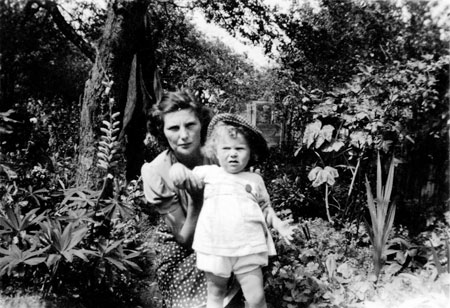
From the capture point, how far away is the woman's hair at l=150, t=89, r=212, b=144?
1906 millimetres

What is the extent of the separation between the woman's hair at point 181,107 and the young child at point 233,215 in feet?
0.62

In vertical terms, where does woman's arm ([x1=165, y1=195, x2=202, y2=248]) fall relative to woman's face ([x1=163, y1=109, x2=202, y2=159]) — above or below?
below

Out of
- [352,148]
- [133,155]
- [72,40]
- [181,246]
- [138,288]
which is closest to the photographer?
[181,246]

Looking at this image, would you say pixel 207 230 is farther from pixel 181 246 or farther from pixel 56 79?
pixel 56 79

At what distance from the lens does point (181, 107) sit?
1903 mm

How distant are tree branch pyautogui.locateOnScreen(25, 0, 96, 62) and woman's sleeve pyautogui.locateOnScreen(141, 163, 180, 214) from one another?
6.00 ft

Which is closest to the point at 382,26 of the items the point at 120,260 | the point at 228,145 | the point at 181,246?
the point at 228,145

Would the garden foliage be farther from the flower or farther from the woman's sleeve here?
the woman's sleeve

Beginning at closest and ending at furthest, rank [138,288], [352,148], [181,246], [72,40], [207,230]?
[207,230], [181,246], [138,288], [72,40], [352,148]

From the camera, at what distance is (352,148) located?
149 inches

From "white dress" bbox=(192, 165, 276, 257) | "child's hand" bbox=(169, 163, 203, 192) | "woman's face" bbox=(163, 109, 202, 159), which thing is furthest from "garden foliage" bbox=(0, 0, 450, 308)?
"white dress" bbox=(192, 165, 276, 257)

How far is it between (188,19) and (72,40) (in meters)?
1.04

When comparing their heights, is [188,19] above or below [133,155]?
above

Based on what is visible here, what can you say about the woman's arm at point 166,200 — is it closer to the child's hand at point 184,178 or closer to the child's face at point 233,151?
the child's hand at point 184,178
